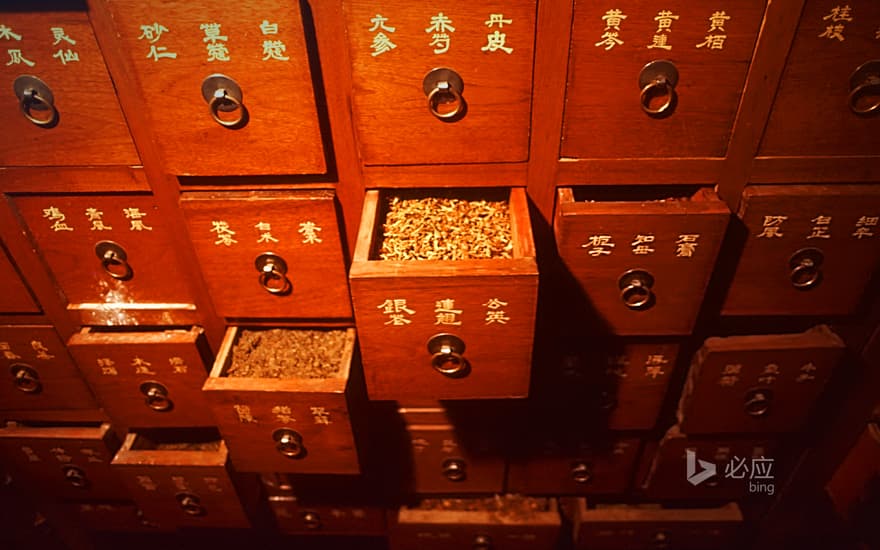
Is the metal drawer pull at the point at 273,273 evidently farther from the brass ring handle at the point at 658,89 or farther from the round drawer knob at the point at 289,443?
the brass ring handle at the point at 658,89

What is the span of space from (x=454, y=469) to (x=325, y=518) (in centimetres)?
54

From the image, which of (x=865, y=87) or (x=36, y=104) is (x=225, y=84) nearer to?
(x=36, y=104)

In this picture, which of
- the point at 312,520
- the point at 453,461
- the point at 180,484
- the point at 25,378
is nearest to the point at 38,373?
the point at 25,378

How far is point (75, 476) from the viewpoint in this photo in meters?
1.63

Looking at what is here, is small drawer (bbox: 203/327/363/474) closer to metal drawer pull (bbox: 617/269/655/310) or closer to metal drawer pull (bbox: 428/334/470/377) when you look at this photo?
metal drawer pull (bbox: 428/334/470/377)

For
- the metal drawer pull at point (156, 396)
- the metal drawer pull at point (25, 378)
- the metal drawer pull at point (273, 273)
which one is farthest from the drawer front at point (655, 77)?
the metal drawer pull at point (25, 378)

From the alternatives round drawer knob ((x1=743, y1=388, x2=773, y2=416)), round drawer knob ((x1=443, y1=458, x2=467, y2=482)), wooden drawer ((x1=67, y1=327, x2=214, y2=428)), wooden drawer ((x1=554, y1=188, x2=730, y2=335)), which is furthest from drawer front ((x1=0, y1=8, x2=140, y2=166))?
round drawer knob ((x1=743, y1=388, x2=773, y2=416))

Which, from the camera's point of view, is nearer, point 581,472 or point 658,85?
point 658,85

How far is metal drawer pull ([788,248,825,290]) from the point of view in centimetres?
112

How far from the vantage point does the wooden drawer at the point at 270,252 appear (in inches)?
42.8

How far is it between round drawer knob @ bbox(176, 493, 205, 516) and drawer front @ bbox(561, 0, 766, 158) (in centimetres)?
134

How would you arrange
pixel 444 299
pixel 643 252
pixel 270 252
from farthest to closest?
pixel 270 252 < pixel 643 252 < pixel 444 299

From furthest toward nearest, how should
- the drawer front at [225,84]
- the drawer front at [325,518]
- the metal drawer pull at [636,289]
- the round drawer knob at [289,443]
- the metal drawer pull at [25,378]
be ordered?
the drawer front at [325,518], the metal drawer pull at [25,378], the round drawer knob at [289,443], the metal drawer pull at [636,289], the drawer front at [225,84]

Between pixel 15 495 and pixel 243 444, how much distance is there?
126 cm
